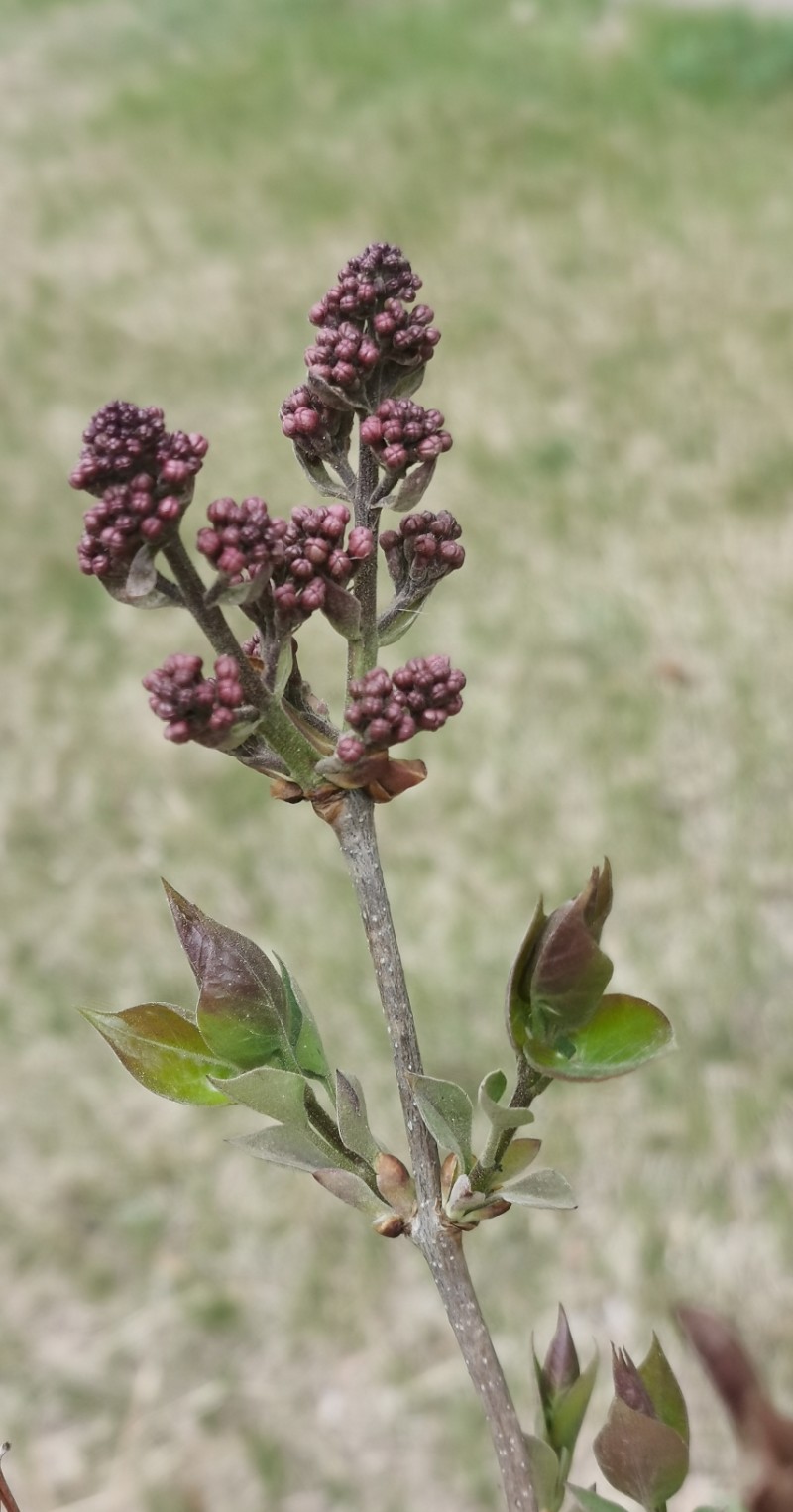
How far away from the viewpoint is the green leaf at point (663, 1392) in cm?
75

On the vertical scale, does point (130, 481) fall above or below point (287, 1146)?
above

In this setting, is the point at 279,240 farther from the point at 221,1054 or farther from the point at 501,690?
the point at 221,1054

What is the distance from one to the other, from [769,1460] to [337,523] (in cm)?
42

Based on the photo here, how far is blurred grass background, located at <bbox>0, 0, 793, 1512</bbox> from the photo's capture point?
7.72 ft

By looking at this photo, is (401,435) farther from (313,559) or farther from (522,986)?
(522,986)

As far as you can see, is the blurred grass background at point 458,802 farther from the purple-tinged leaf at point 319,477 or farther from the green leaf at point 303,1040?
the purple-tinged leaf at point 319,477

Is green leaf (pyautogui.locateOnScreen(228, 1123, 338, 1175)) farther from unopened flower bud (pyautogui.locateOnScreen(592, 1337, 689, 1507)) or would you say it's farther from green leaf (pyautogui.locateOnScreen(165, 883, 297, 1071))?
unopened flower bud (pyautogui.locateOnScreen(592, 1337, 689, 1507))

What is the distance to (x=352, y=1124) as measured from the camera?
0.70m

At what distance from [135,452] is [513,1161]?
1.28 feet

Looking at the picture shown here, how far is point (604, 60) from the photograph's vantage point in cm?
696

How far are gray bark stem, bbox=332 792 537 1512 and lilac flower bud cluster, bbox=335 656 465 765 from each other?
3 cm

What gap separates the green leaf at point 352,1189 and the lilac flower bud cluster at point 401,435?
1.16 ft

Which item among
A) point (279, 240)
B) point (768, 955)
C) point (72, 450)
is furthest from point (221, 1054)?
point (279, 240)

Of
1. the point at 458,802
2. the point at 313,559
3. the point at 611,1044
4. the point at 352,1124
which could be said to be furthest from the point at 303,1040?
the point at 458,802
